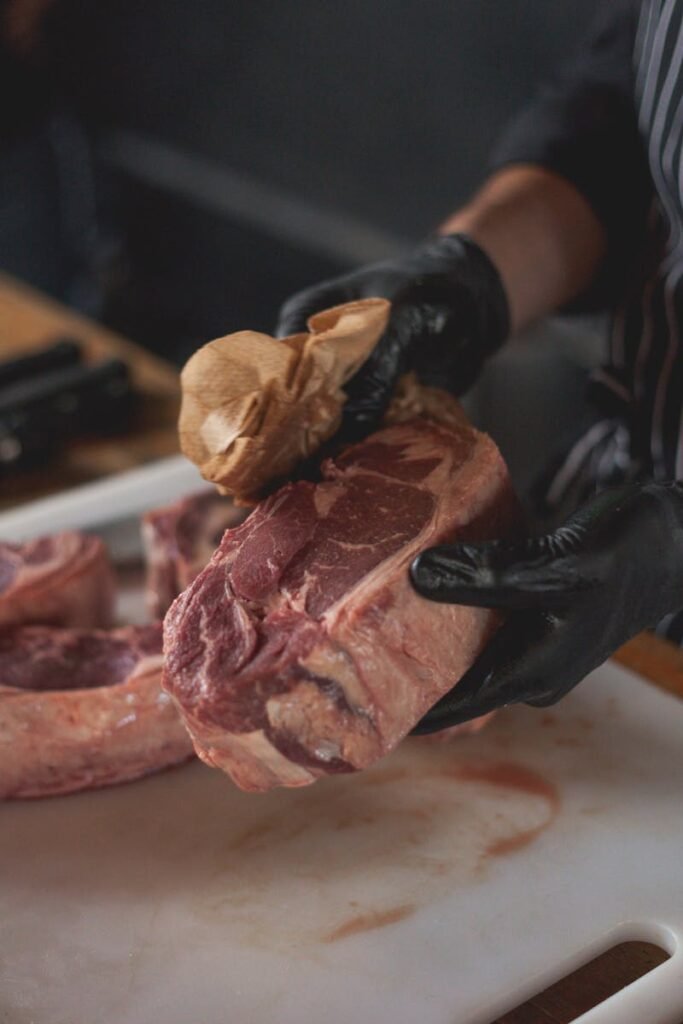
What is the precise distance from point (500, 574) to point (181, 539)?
95 cm

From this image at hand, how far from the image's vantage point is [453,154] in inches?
196

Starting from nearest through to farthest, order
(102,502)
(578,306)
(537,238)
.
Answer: (537,238), (578,306), (102,502)

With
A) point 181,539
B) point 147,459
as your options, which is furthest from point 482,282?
point 147,459

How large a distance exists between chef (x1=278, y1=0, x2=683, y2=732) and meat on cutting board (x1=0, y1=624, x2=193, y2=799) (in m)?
0.52

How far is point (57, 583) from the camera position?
2270 millimetres

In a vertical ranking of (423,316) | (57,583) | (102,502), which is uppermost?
(423,316)

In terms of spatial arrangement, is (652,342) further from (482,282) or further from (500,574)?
(500,574)

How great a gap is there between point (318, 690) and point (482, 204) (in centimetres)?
141

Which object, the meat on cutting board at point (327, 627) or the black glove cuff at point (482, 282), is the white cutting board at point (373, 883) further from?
the black glove cuff at point (482, 282)

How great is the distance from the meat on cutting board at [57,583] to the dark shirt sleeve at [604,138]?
1.20 metres

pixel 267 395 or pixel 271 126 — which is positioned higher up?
pixel 267 395

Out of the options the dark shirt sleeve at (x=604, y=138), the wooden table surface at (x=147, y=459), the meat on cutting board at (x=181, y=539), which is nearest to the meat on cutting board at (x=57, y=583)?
the meat on cutting board at (x=181, y=539)

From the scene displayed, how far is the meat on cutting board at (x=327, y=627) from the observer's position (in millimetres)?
1564

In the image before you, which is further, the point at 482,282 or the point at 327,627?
the point at 482,282
